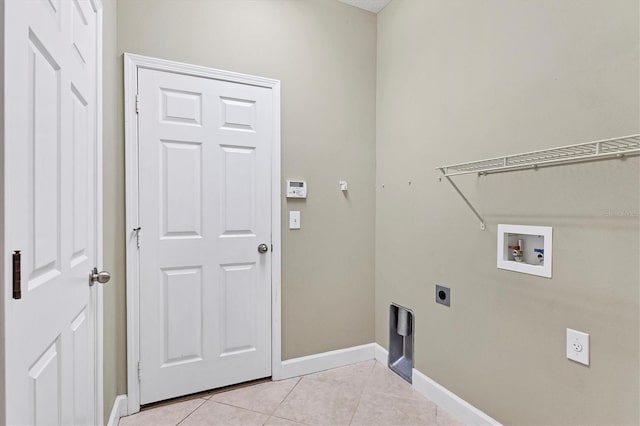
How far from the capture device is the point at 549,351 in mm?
1503

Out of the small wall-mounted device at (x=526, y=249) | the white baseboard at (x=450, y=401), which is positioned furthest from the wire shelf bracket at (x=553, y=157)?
the white baseboard at (x=450, y=401)

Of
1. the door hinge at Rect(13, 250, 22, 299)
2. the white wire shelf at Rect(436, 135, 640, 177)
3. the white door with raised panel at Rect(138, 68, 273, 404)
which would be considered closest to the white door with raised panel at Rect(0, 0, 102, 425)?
the door hinge at Rect(13, 250, 22, 299)

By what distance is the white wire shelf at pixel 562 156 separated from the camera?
3.94ft

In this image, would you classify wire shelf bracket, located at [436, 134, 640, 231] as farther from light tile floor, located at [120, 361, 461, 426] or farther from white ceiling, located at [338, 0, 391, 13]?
white ceiling, located at [338, 0, 391, 13]

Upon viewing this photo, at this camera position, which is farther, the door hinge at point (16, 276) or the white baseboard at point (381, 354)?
the white baseboard at point (381, 354)

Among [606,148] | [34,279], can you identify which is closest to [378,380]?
[606,148]

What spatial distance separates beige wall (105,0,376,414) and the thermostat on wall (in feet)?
0.18

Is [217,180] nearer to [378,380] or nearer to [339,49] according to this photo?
[339,49]

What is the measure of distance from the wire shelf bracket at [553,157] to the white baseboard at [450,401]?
3.22 ft

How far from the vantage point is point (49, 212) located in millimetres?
938

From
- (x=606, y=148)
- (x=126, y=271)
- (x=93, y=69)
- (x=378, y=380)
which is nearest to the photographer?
(x=606, y=148)

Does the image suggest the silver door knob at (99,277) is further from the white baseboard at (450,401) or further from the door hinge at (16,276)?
the white baseboard at (450,401)

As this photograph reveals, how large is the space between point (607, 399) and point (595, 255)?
55 centimetres

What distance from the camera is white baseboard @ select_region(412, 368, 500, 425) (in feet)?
5.93
